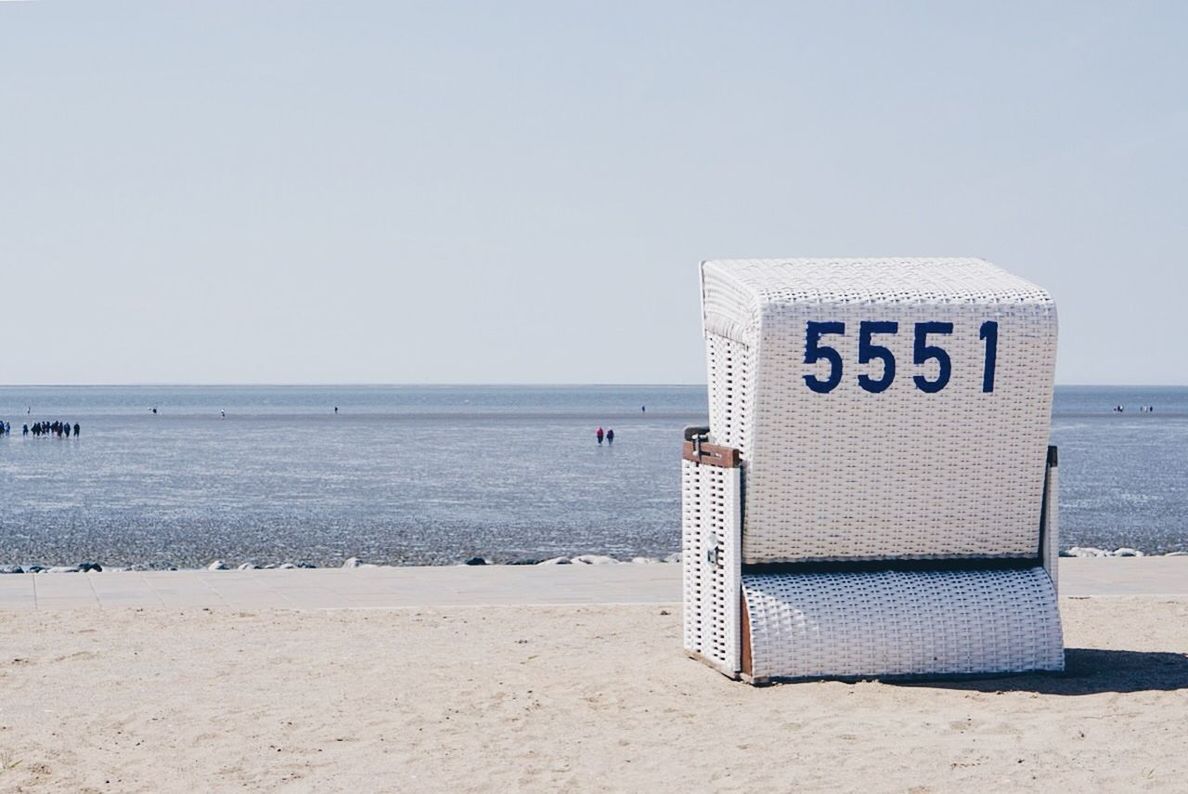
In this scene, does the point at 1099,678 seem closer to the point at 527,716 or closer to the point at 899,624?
the point at 899,624

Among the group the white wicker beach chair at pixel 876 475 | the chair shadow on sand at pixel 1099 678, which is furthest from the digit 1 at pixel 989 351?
the chair shadow on sand at pixel 1099 678

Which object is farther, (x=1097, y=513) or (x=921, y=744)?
(x=1097, y=513)

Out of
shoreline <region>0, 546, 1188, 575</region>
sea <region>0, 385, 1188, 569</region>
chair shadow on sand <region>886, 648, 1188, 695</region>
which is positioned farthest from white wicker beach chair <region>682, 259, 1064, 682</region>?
sea <region>0, 385, 1188, 569</region>

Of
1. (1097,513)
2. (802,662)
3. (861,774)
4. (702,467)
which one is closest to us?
(861,774)

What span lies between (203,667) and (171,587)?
13.0 feet

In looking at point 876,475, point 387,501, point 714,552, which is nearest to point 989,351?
point 876,475

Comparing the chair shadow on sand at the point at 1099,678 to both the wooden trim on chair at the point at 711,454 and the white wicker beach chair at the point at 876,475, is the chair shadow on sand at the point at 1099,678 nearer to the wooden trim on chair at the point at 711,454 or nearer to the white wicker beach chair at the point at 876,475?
the white wicker beach chair at the point at 876,475

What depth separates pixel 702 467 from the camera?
905cm

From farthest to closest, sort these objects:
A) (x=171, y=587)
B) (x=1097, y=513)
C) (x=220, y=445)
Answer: (x=220, y=445), (x=1097, y=513), (x=171, y=587)

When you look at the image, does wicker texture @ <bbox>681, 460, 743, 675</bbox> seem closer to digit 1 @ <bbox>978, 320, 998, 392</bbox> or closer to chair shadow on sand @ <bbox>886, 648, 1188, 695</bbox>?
chair shadow on sand @ <bbox>886, 648, 1188, 695</bbox>

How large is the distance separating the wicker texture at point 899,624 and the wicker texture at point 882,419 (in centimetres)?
21

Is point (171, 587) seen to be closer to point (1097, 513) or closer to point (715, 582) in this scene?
point (715, 582)

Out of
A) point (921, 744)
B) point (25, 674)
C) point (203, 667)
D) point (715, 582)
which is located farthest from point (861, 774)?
point (25, 674)

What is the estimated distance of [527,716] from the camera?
7.85 meters
